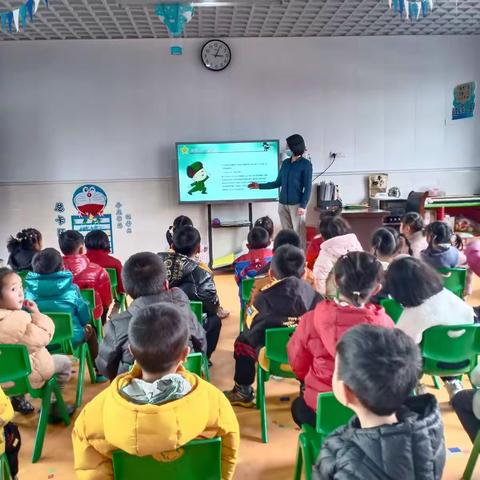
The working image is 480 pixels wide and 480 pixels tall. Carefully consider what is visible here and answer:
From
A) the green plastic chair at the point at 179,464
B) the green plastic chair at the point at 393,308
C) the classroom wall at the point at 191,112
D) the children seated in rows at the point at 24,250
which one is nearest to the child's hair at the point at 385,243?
the green plastic chair at the point at 393,308

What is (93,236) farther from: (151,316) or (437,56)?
(437,56)

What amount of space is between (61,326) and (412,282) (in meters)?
1.70

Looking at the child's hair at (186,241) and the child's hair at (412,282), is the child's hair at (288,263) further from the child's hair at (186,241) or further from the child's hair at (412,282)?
the child's hair at (186,241)

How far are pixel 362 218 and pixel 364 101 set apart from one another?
1542 mm

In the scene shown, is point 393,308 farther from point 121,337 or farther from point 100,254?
point 100,254

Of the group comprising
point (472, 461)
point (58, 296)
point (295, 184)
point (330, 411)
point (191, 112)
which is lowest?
point (472, 461)

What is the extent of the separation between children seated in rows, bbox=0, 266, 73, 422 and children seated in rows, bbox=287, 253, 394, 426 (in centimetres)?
110

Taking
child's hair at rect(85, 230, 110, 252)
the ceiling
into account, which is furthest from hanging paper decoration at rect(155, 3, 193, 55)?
child's hair at rect(85, 230, 110, 252)

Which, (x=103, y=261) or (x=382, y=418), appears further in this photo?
(x=103, y=261)

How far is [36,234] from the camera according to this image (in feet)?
Answer: 12.0

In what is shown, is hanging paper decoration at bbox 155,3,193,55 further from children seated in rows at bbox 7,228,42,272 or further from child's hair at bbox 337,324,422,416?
child's hair at bbox 337,324,422,416

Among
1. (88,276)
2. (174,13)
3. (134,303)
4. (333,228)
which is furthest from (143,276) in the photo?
(174,13)

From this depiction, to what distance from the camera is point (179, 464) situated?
126 centimetres

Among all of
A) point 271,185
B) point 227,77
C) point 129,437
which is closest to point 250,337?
point 129,437
